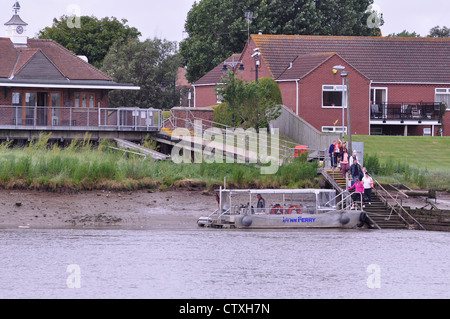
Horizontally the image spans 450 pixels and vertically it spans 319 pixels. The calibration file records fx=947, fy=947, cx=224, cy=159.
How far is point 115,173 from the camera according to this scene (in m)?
47.2

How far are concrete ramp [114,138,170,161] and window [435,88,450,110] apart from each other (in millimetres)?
24280

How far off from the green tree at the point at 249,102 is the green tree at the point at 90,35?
35.7 m

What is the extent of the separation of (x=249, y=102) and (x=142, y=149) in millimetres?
7458

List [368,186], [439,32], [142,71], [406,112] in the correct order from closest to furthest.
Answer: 1. [368,186]
2. [406,112]
3. [142,71]
4. [439,32]

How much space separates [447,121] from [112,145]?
25.6 meters

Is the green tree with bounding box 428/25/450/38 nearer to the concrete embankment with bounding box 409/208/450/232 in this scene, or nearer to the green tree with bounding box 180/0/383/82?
the green tree with bounding box 180/0/383/82

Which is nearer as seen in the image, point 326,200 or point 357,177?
point 326,200

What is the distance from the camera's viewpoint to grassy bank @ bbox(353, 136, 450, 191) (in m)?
49.8

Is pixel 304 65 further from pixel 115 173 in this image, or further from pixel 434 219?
pixel 434 219

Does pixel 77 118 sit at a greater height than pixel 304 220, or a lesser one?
greater

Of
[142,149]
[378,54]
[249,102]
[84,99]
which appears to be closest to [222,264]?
[142,149]
